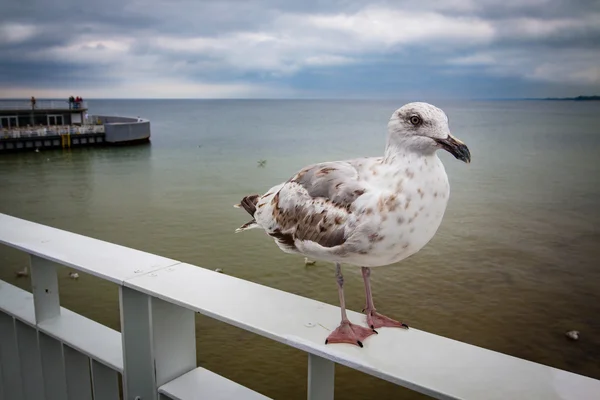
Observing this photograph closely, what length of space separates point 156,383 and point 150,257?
0.50 metres

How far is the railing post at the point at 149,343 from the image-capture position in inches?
67.1

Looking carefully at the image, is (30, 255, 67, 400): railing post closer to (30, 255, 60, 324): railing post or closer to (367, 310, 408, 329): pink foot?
(30, 255, 60, 324): railing post

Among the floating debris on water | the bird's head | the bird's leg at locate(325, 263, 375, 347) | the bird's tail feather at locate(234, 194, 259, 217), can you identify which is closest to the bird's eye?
the bird's head

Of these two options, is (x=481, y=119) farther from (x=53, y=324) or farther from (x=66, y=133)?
(x=53, y=324)

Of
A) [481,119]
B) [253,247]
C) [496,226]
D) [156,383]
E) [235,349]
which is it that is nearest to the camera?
[156,383]

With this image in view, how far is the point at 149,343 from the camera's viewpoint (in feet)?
5.57

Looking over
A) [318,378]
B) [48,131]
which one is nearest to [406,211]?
[318,378]

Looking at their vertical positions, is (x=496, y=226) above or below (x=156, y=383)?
below

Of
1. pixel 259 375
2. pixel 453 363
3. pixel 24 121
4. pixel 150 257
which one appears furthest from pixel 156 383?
pixel 24 121

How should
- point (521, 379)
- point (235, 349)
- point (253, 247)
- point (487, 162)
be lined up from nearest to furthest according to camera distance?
point (521, 379) < point (235, 349) < point (253, 247) < point (487, 162)

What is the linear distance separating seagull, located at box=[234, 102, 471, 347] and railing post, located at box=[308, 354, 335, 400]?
0.19 feet

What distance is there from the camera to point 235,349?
24.4 feet

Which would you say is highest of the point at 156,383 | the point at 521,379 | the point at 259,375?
the point at 521,379

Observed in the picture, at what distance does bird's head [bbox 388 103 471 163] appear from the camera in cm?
141
